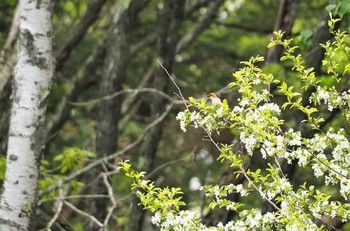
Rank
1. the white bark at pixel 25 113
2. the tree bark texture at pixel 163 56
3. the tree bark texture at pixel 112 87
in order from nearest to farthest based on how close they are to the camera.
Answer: the white bark at pixel 25 113, the tree bark texture at pixel 112 87, the tree bark texture at pixel 163 56

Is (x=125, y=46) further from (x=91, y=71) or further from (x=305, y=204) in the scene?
(x=305, y=204)

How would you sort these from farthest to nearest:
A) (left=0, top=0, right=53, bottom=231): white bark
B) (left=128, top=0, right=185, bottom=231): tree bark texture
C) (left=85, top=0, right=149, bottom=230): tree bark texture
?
(left=128, top=0, right=185, bottom=231): tree bark texture < (left=85, top=0, right=149, bottom=230): tree bark texture < (left=0, top=0, right=53, bottom=231): white bark

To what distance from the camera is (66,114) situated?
865 cm

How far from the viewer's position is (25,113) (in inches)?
181

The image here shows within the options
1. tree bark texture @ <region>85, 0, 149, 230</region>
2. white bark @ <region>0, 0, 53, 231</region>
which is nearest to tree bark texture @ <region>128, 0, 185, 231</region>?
tree bark texture @ <region>85, 0, 149, 230</region>

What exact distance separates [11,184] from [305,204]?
1857 mm

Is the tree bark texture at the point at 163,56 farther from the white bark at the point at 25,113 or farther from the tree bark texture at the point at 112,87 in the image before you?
the white bark at the point at 25,113

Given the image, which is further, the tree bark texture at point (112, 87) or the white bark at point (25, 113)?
the tree bark texture at point (112, 87)

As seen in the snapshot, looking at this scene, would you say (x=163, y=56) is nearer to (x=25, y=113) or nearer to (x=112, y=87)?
(x=112, y=87)

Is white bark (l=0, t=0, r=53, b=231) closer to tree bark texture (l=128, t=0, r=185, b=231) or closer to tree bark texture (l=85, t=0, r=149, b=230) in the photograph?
tree bark texture (l=85, t=0, r=149, b=230)

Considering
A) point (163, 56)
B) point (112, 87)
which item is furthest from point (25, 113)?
point (163, 56)

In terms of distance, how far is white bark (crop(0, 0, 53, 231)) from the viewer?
4598 mm

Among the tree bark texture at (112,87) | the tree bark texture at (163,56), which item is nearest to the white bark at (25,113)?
the tree bark texture at (112,87)

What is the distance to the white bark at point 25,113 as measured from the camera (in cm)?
460
